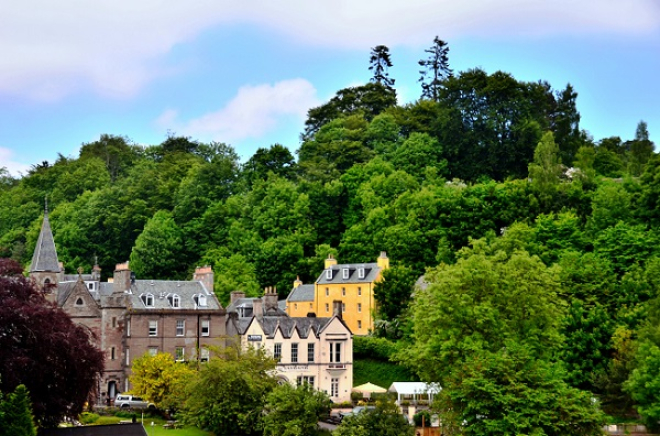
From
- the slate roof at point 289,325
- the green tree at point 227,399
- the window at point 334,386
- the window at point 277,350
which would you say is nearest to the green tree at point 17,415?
the green tree at point 227,399

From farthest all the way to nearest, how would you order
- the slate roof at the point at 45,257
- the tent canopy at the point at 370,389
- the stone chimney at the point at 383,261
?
the stone chimney at the point at 383,261
the slate roof at the point at 45,257
the tent canopy at the point at 370,389

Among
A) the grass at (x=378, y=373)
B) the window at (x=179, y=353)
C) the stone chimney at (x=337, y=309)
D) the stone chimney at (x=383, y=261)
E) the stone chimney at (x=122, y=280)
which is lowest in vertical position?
the grass at (x=378, y=373)

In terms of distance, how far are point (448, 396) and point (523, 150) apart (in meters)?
60.6

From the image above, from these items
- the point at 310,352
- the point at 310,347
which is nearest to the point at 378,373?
the point at 310,352

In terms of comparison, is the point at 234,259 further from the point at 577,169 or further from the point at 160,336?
the point at 577,169

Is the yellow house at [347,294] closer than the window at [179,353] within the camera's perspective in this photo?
No

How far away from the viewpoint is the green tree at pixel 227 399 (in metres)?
59.0

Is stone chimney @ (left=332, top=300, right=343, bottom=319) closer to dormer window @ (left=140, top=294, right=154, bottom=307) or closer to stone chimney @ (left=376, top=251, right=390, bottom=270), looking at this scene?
stone chimney @ (left=376, top=251, right=390, bottom=270)

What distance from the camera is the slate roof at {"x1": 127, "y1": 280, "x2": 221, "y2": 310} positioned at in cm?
7806

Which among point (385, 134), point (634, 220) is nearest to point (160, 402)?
point (634, 220)

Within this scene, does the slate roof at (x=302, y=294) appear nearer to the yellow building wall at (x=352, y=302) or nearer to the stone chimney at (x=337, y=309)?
the yellow building wall at (x=352, y=302)

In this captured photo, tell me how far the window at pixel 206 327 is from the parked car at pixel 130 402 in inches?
364

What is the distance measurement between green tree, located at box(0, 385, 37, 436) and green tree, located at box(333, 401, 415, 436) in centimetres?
1518

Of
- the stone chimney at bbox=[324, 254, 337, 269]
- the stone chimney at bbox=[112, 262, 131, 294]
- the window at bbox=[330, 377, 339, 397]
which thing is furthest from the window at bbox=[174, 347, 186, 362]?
the stone chimney at bbox=[324, 254, 337, 269]
